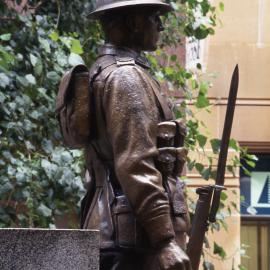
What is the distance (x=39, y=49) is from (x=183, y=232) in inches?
155

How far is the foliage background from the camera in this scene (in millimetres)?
8312

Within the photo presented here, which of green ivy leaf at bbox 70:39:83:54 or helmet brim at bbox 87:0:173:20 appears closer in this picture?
helmet brim at bbox 87:0:173:20

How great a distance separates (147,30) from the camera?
550 centimetres

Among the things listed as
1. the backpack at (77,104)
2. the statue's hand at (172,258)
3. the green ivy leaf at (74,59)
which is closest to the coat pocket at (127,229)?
the statue's hand at (172,258)

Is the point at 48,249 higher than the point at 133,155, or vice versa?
the point at 133,155

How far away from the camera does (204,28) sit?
33.2ft

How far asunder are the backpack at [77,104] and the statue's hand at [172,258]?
69 centimetres

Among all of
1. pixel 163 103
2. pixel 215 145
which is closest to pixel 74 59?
pixel 215 145

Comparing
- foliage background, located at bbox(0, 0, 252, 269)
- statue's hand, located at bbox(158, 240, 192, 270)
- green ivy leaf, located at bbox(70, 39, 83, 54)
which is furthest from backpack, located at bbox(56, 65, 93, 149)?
green ivy leaf, located at bbox(70, 39, 83, 54)

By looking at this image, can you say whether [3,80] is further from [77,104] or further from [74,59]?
[77,104]

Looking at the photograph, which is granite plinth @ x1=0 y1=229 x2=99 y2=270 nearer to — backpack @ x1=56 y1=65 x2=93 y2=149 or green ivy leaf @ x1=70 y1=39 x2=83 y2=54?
backpack @ x1=56 y1=65 x2=93 y2=149

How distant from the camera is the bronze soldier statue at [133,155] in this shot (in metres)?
5.07

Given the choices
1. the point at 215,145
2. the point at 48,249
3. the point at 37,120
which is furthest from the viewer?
A: the point at 215,145

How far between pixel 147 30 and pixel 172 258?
3.78ft
